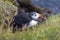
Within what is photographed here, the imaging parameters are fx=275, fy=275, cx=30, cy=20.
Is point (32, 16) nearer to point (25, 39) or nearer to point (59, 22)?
point (59, 22)

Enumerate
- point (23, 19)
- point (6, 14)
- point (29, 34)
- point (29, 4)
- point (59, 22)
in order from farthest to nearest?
1. point (29, 4)
2. point (6, 14)
3. point (23, 19)
4. point (59, 22)
5. point (29, 34)

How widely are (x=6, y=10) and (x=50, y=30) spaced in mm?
3327

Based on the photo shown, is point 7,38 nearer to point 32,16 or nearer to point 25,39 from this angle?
point 25,39

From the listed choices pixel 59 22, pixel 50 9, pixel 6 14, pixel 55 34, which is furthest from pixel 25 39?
pixel 50 9

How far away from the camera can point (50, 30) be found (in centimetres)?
557

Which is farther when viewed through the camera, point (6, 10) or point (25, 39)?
point (6, 10)

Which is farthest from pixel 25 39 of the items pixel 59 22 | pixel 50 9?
pixel 50 9

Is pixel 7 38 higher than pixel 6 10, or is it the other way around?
pixel 6 10

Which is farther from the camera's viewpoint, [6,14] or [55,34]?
[6,14]

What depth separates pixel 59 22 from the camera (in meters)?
6.20

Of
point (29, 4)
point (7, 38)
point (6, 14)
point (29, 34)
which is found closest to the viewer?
point (7, 38)

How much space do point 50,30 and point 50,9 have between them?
34.5 feet

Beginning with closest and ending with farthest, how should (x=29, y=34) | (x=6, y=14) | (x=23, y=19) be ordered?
(x=29, y=34) < (x=23, y=19) < (x=6, y=14)

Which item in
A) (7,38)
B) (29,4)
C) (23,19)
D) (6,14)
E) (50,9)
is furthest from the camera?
(50,9)
